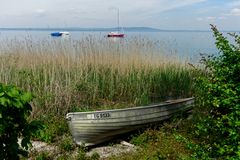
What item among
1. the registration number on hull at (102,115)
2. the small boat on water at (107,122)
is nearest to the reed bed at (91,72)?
the small boat on water at (107,122)

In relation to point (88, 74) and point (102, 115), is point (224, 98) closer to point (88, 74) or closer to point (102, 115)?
point (102, 115)

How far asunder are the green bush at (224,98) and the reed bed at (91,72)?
318 centimetres

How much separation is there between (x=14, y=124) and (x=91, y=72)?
18.2 feet

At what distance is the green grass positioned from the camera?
6426 millimetres

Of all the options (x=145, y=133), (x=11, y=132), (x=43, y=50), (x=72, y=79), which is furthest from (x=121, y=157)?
(x=43, y=50)

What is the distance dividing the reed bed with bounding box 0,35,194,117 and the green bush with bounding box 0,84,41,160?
3.76 metres

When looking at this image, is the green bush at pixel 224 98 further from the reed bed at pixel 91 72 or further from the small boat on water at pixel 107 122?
the reed bed at pixel 91 72

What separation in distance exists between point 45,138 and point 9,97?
10.9 feet

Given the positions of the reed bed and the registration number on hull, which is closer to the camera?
the registration number on hull

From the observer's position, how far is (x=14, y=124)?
8.25ft

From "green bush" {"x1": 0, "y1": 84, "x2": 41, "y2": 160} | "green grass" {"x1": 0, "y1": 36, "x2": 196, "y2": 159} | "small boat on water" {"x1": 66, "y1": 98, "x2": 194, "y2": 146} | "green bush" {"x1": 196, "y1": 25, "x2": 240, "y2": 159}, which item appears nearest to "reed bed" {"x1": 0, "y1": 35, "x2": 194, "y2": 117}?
"green grass" {"x1": 0, "y1": 36, "x2": 196, "y2": 159}

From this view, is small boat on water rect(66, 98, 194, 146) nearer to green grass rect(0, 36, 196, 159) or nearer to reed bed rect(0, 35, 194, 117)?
green grass rect(0, 36, 196, 159)

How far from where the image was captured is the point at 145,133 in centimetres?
571

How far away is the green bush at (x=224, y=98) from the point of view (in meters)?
3.20
